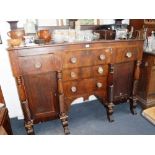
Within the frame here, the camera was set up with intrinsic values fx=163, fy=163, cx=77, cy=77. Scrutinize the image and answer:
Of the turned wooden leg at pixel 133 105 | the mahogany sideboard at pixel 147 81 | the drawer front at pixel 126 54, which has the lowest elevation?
the turned wooden leg at pixel 133 105

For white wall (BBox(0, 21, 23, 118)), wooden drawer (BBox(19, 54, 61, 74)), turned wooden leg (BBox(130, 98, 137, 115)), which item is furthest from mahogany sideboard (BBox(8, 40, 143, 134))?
white wall (BBox(0, 21, 23, 118))

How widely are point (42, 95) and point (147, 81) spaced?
142 centimetres

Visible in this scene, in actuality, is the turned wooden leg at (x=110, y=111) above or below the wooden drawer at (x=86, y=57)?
below

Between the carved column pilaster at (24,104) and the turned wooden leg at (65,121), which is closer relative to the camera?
the carved column pilaster at (24,104)

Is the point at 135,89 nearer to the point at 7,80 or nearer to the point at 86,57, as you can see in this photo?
the point at 86,57

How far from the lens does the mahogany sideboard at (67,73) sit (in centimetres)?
154

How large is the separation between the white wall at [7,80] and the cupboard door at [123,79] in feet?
4.26

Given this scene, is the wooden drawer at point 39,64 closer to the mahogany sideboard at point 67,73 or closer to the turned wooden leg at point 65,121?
the mahogany sideboard at point 67,73

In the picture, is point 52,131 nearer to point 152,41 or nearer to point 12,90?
point 12,90

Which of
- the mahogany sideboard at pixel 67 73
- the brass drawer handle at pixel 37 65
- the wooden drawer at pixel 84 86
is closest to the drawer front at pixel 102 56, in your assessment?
the mahogany sideboard at pixel 67 73

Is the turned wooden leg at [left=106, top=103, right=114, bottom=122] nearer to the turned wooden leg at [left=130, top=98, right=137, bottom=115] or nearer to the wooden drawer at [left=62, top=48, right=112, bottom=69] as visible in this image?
the turned wooden leg at [left=130, top=98, right=137, bottom=115]
